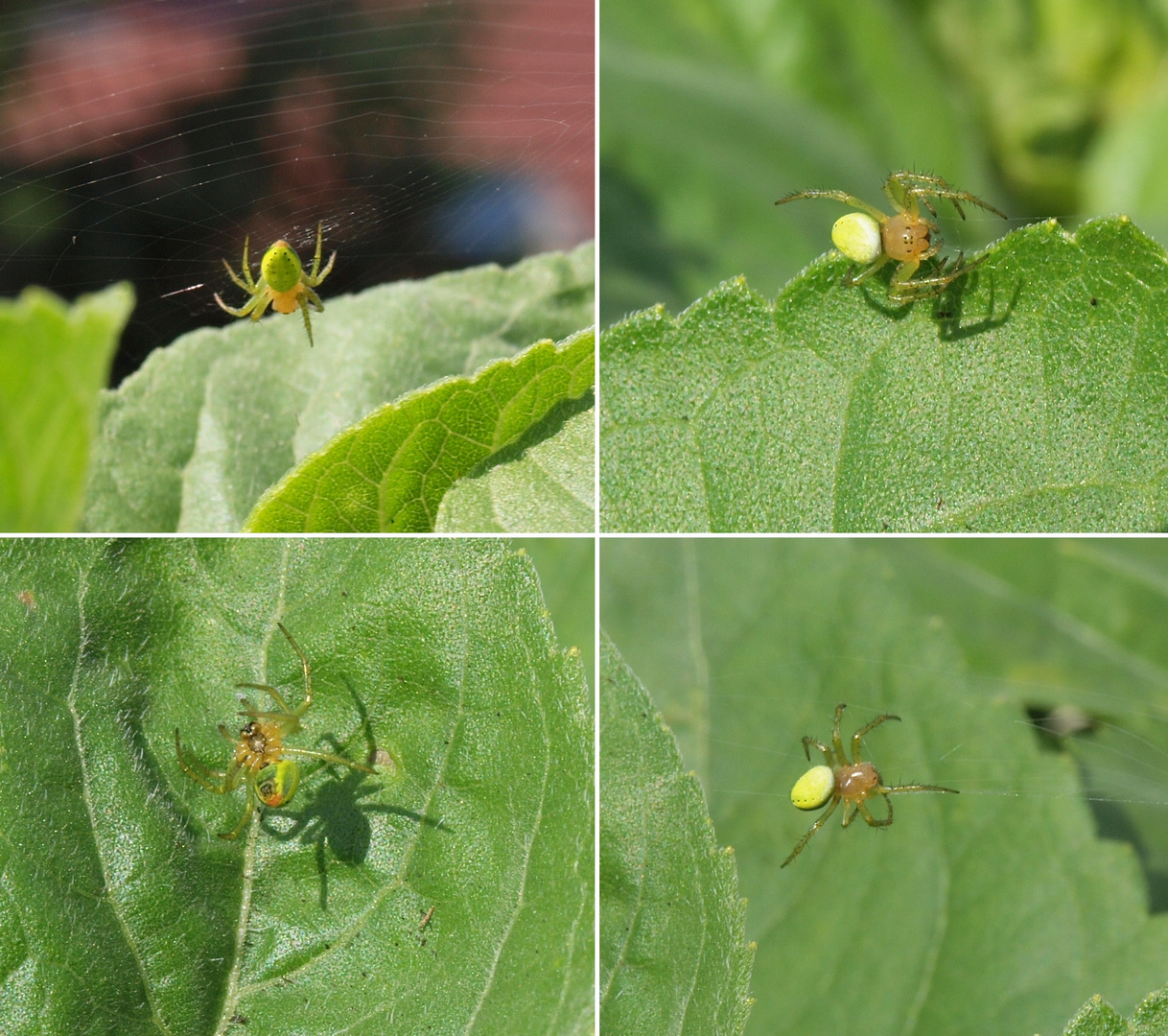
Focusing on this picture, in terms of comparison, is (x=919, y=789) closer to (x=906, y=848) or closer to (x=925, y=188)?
(x=906, y=848)

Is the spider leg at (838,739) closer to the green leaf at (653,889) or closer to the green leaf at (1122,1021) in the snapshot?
the green leaf at (653,889)

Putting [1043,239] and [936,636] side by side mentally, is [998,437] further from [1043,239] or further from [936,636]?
[936,636]

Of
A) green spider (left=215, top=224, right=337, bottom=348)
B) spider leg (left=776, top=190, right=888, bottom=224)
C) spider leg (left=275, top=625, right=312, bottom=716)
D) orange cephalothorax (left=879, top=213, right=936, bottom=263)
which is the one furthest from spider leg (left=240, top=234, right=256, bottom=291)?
orange cephalothorax (left=879, top=213, right=936, bottom=263)

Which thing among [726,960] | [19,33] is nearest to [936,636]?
[726,960]

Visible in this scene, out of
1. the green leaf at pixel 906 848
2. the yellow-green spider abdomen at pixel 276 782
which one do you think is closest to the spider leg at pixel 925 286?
the green leaf at pixel 906 848

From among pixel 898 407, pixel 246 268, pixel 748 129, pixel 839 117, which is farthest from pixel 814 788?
pixel 839 117

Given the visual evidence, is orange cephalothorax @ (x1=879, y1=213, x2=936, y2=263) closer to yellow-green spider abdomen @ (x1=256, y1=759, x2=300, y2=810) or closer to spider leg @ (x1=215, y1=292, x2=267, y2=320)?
spider leg @ (x1=215, y1=292, x2=267, y2=320)
